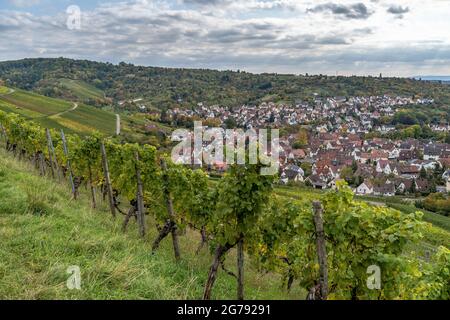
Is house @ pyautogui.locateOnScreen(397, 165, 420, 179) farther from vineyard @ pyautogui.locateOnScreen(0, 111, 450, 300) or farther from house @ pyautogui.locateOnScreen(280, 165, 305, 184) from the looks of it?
vineyard @ pyautogui.locateOnScreen(0, 111, 450, 300)

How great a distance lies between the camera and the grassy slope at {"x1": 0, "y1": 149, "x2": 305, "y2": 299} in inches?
211

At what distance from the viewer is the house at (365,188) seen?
2413 inches

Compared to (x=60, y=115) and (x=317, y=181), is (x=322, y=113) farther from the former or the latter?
(x=60, y=115)

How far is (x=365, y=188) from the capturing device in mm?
61656

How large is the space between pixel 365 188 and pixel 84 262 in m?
60.1

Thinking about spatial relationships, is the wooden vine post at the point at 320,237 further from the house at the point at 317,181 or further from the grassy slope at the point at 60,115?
the house at the point at 317,181

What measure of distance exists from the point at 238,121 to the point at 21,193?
11323 centimetres

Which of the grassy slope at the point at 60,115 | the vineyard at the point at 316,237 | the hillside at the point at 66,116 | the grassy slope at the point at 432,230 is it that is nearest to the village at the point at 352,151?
the grassy slope at the point at 432,230

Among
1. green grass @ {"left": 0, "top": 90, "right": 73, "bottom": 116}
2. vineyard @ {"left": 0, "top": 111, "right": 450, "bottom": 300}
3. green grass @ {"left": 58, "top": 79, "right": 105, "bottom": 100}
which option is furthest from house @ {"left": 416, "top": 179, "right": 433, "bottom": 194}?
green grass @ {"left": 58, "top": 79, "right": 105, "bottom": 100}

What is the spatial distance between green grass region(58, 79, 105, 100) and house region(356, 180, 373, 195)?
8596cm

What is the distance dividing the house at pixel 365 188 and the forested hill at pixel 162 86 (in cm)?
8117

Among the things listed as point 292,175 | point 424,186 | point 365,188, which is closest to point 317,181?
point 292,175
